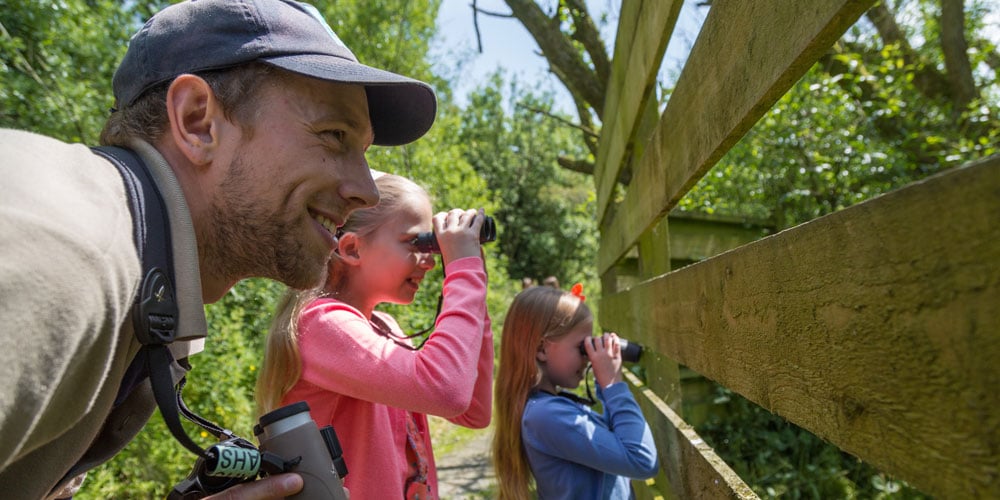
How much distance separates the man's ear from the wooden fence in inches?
34.7

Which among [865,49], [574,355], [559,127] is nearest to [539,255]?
[559,127]

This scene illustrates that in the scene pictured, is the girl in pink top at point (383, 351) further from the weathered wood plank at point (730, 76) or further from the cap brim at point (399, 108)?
the weathered wood plank at point (730, 76)

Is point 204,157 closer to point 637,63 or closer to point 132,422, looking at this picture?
point 132,422

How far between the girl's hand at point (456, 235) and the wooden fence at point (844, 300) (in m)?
0.79

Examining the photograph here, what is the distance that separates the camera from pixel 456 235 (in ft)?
6.63

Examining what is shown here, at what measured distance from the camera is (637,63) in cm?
184

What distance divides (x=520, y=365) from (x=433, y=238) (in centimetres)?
81

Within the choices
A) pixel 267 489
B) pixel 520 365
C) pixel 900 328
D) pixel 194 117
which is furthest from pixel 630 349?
pixel 900 328

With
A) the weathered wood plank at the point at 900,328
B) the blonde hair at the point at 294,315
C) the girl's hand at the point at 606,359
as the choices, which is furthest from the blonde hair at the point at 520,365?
the weathered wood plank at the point at 900,328

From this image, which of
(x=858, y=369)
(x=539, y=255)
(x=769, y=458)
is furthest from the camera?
(x=539, y=255)

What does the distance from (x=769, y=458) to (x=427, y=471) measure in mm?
3007

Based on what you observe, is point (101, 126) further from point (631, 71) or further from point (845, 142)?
point (845, 142)

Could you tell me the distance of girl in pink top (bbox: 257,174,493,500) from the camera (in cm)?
173

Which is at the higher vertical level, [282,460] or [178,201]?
[178,201]
